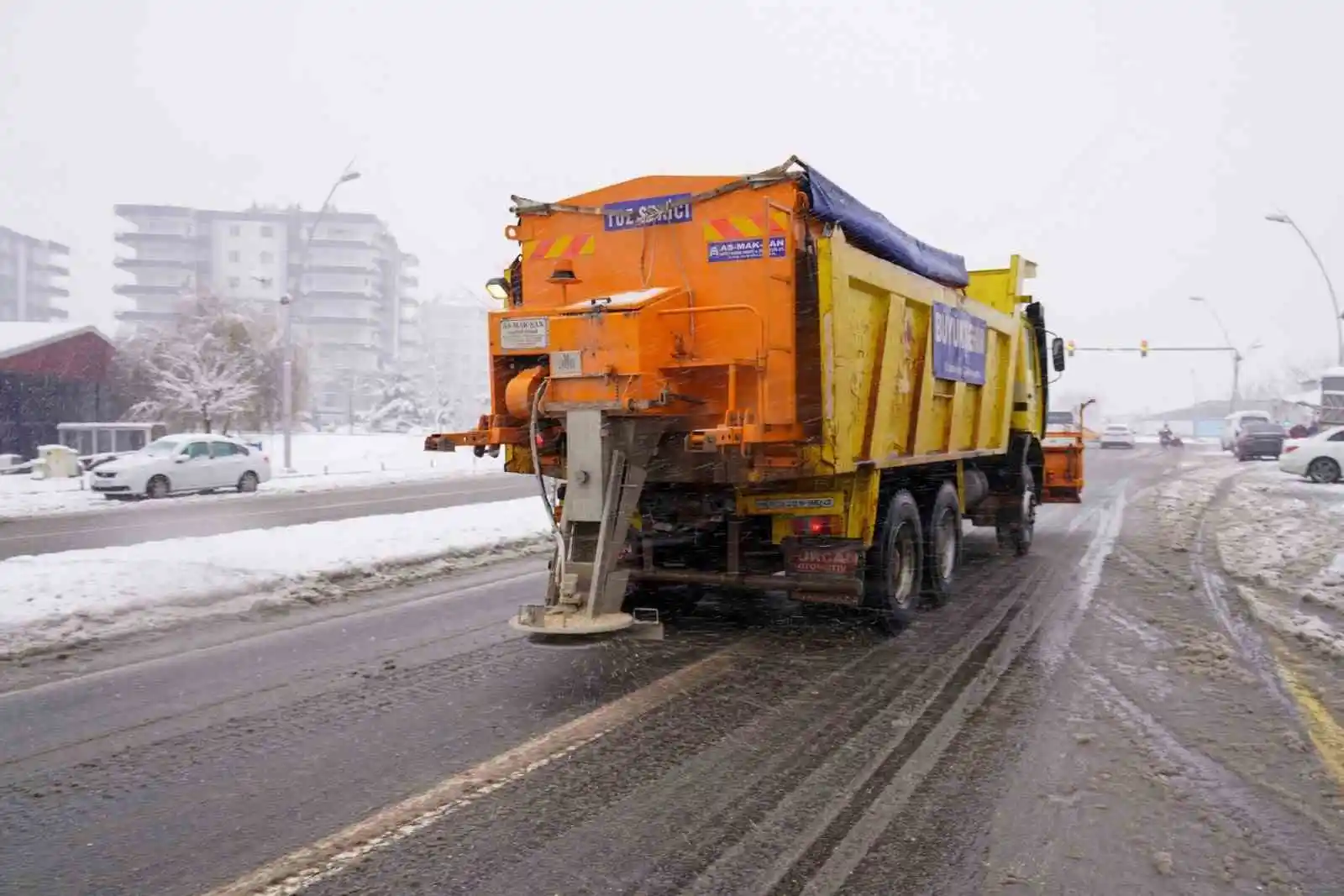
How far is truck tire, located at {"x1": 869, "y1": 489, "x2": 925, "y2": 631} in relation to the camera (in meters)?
7.94

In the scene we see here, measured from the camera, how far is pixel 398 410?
7375 cm

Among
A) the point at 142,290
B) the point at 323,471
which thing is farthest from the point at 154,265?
the point at 323,471

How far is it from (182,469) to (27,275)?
136 meters

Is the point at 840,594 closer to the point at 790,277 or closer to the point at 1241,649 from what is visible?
the point at 790,277

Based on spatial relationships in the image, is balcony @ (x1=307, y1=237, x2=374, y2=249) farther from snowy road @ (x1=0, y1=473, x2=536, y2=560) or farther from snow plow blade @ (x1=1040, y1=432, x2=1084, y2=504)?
snow plow blade @ (x1=1040, y1=432, x2=1084, y2=504)

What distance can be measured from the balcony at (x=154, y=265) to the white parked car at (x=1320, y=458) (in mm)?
120375

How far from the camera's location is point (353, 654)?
7.35 m

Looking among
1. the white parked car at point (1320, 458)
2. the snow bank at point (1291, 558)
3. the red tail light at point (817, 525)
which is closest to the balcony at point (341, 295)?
the white parked car at point (1320, 458)

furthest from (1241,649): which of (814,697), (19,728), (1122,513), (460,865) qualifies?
(1122,513)

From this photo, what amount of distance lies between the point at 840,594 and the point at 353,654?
11.4 ft

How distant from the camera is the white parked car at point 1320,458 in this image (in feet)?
86.5

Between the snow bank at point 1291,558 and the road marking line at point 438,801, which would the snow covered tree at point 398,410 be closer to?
the snow bank at point 1291,558

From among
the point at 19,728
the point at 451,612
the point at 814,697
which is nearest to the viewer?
the point at 19,728

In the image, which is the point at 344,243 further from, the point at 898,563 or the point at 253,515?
the point at 898,563
